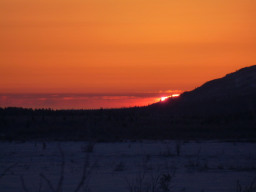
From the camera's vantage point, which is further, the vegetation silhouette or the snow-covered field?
the vegetation silhouette

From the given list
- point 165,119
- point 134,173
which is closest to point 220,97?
point 165,119

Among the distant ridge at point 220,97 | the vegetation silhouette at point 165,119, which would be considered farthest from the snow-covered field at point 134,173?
the distant ridge at point 220,97

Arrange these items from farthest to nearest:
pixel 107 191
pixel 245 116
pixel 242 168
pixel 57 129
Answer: pixel 245 116 → pixel 57 129 → pixel 242 168 → pixel 107 191

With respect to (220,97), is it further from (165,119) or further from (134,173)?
(134,173)

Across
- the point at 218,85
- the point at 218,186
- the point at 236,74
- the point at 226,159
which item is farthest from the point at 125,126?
the point at 236,74

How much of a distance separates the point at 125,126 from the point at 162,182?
150 ft

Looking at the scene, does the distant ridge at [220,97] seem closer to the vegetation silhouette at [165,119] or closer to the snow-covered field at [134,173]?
the vegetation silhouette at [165,119]

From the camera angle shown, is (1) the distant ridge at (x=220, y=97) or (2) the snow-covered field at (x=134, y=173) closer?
(2) the snow-covered field at (x=134, y=173)

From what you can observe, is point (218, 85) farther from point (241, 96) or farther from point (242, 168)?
point (242, 168)

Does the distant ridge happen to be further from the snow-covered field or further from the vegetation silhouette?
the snow-covered field

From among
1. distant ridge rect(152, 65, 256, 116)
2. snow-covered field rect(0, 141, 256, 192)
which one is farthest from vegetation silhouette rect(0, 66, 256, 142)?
snow-covered field rect(0, 141, 256, 192)

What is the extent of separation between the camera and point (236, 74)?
12088 cm

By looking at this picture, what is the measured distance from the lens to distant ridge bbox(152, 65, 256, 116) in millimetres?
88438

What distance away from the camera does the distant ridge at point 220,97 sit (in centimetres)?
8844
